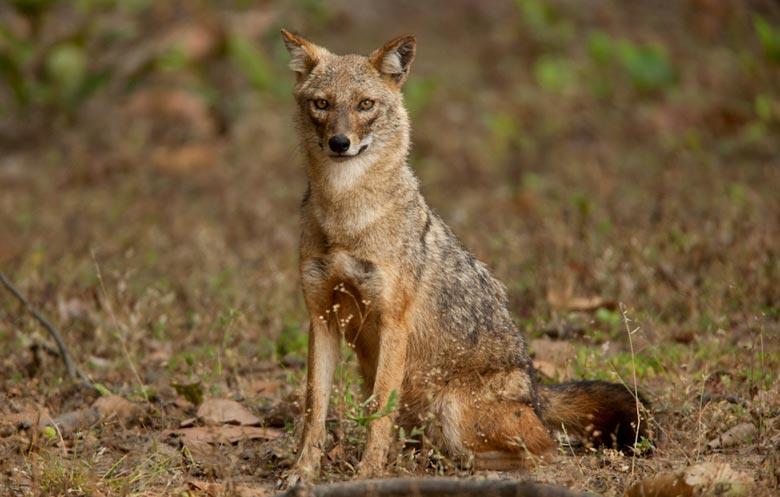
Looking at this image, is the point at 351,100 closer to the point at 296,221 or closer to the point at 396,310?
the point at 396,310

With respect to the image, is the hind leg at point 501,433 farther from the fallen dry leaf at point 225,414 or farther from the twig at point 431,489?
the fallen dry leaf at point 225,414

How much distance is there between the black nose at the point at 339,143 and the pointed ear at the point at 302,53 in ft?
2.27

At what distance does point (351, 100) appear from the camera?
5852mm

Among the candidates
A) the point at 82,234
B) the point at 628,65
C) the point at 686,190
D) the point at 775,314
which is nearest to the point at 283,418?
the point at 775,314

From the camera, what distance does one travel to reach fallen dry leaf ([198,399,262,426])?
20.2ft

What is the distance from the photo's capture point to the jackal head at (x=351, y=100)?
18.9ft

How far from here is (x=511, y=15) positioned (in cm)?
1803

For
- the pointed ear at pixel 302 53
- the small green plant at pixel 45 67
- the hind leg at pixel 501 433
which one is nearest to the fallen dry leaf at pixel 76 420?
the hind leg at pixel 501 433

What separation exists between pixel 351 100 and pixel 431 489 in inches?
94.3

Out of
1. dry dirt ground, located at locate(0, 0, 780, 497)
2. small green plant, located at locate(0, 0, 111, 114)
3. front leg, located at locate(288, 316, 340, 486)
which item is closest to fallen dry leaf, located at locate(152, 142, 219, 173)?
dry dirt ground, located at locate(0, 0, 780, 497)

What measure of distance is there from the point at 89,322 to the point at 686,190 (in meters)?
6.39

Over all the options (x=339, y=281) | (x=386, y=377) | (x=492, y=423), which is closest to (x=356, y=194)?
(x=339, y=281)

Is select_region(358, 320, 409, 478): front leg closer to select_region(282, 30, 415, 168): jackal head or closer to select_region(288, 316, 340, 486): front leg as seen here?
select_region(288, 316, 340, 486): front leg

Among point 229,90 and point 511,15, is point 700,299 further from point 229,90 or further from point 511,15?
point 511,15
